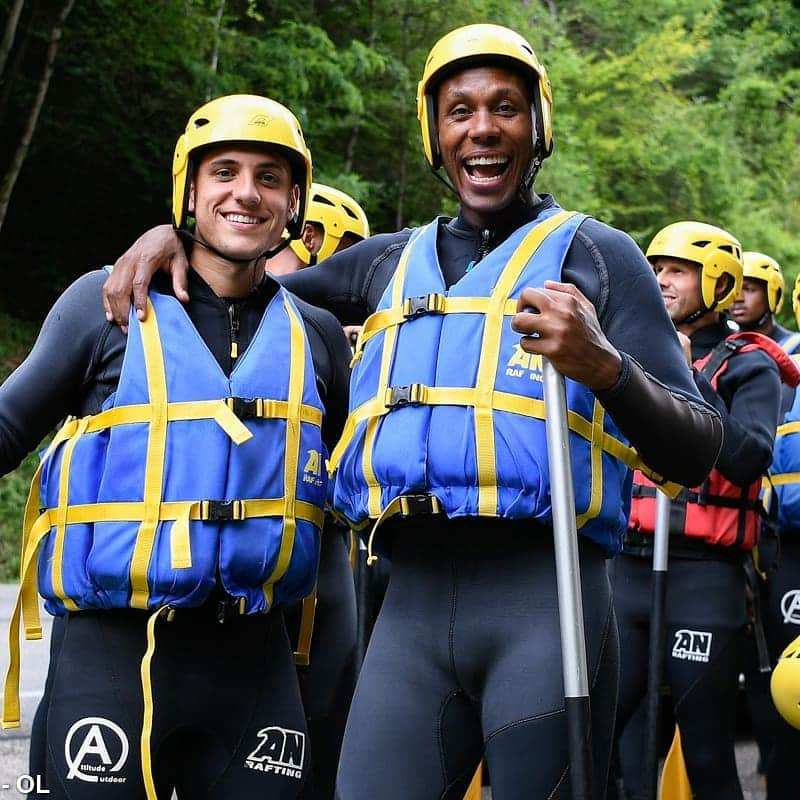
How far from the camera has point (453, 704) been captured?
2.89m

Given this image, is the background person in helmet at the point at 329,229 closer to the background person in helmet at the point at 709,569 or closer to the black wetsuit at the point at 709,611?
the background person in helmet at the point at 709,569

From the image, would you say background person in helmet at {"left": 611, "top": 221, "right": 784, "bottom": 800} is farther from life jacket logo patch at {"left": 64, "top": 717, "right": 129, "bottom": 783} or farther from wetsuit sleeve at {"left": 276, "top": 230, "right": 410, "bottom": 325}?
life jacket logo patch at {"left": 64, "top": 717, "right": 129, "bottom": 783}

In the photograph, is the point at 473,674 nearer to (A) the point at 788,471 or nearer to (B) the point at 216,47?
(A) the point at 788,471

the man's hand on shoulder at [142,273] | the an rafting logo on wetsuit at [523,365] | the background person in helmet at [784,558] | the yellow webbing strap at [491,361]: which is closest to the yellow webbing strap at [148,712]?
the man's hand on shoulder at [142,273]

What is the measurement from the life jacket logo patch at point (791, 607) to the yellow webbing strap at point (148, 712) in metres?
3.88

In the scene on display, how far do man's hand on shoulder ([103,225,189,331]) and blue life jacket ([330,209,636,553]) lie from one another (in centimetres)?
67

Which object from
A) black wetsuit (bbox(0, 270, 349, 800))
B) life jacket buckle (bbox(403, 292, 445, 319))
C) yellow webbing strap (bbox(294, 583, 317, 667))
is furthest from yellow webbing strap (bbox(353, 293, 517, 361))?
yellow webbing strap (bbox(294, 583, 317, 667))

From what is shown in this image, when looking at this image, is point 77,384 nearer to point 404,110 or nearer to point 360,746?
point 360,746

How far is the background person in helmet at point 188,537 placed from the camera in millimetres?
3201

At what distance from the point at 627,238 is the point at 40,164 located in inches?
599

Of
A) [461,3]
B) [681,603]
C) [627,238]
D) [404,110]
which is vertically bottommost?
[681,603]

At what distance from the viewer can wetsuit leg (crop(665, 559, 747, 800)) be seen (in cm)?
509

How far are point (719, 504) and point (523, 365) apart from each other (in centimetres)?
275

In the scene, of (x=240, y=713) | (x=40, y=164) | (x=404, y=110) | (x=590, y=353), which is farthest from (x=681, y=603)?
(x=40, y=164)
